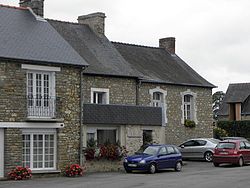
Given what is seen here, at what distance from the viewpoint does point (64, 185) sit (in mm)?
20594

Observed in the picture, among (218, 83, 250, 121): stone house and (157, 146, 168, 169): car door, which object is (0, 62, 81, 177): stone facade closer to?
(157, 146, 168, 169): car door

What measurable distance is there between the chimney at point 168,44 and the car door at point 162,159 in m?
15.6

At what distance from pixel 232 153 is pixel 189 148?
16.5 ft

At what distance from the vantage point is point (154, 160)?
85.9 feet

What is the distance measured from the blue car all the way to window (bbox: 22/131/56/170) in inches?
142

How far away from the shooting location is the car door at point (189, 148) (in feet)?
110

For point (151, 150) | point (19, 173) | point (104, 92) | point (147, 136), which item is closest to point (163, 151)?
point (151, 150)

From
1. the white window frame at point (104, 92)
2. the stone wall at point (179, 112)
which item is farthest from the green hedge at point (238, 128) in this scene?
the white window frame at point (104, 92)

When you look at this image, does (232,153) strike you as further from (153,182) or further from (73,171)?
(153,182)

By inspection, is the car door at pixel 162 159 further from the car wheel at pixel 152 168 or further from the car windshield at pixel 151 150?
the car wheel at pixel 152 168

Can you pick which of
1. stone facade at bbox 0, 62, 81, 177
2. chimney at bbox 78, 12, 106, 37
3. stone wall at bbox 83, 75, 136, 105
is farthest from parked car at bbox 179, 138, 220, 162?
stone facade at bbox 0, 62, 81, 177

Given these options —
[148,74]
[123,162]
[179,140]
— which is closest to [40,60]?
[123,162]

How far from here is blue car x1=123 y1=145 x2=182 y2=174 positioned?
2592cm

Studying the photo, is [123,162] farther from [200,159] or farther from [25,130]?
[200,159]
